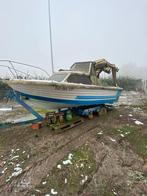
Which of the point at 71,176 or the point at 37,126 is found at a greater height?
the point at 37,126

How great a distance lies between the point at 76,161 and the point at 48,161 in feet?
1.79

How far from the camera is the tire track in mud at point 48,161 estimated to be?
3.39 metres

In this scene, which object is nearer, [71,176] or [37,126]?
[71,176]

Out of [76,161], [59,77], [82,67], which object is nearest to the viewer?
[76,161]

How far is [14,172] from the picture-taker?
3834mm

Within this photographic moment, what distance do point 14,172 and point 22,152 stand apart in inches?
30.0

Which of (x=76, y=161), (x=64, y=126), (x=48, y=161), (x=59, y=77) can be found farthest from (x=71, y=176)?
(x=59, y=77)

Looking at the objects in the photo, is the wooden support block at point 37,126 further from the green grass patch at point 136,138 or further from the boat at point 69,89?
the green grass patch at point 136,138

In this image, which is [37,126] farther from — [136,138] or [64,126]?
[136,138]

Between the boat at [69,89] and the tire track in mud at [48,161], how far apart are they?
849 mm

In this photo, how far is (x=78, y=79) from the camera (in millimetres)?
6266

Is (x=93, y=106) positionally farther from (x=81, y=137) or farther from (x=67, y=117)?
(x=81, y=137)

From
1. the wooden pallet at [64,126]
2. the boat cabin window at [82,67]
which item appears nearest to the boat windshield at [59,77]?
the boat cabin window at [82,67]

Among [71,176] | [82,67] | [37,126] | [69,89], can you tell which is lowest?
[71,176]
